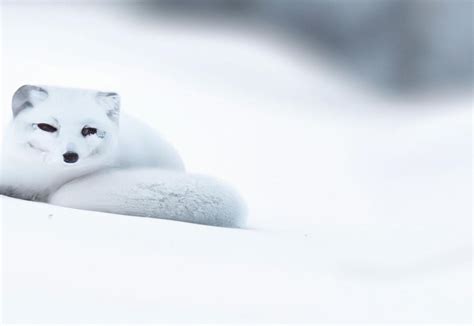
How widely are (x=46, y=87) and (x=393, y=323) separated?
621 millimetres

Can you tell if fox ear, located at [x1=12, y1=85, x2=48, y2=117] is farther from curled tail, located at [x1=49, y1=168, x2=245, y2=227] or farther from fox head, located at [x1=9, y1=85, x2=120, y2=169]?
curled tail, located at [x1=49, y1=168, x2=245, y2=227]

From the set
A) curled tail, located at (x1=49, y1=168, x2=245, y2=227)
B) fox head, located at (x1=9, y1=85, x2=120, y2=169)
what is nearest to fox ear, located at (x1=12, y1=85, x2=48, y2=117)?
fox head, located at (x1=9, y1=85, x2=120, y2=169)

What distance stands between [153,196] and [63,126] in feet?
0.51

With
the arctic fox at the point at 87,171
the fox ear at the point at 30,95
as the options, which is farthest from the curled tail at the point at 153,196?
the fox ear at the point at 30,95

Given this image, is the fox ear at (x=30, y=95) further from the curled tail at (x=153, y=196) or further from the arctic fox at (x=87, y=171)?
the curled tail at (x=153, y=196)

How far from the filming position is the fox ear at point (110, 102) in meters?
1.22

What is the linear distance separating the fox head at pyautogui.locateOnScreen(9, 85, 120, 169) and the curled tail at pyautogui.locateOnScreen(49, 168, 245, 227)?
0.04 m

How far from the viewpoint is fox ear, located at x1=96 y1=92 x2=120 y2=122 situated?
122 centimetres

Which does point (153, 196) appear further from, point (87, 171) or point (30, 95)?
point (30, 95)

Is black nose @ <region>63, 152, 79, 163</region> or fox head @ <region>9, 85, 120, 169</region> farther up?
fox head @ <region>9, 85, 120, 169</region>

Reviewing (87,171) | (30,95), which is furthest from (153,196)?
(30,95)

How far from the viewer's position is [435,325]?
0.83m

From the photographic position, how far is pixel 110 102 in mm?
1224

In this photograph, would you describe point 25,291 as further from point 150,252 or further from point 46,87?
point 46,87
